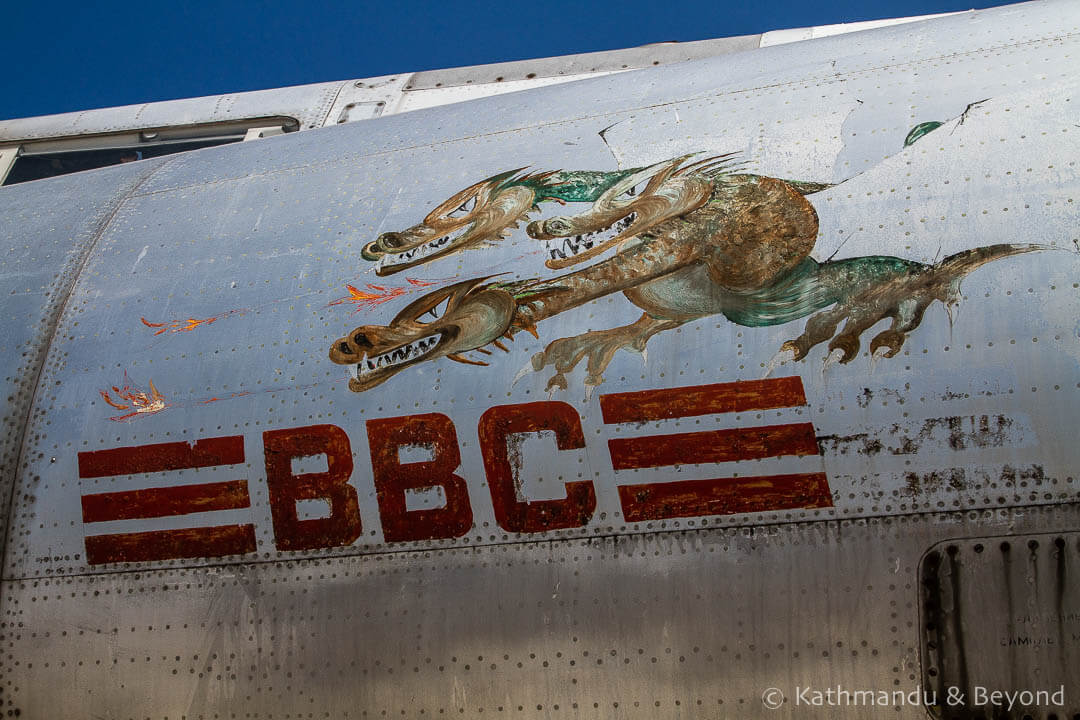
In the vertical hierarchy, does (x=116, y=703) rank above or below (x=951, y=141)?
below

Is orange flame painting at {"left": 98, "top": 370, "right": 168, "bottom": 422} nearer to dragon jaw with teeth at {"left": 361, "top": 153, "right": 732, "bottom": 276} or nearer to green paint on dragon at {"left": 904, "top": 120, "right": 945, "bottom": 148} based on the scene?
dragon jaw with teeth at {"left": 361, "top": 153, "right": 732, "bottom": 276}

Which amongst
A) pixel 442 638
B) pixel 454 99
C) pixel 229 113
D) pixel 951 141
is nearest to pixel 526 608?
pixel 442 638

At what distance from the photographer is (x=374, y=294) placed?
585cm

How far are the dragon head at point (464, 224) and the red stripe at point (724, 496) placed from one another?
1.71 m

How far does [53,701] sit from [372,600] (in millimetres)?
1944

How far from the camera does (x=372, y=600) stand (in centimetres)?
533

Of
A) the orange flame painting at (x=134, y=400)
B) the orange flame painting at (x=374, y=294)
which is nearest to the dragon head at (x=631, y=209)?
the orange flame painting at (x=374, y=294)

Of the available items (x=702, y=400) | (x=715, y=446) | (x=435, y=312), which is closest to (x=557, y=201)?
(x=435, y=312)

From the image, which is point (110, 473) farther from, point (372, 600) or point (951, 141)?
point (951, 141)

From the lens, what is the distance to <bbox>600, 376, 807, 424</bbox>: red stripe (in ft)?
16.1

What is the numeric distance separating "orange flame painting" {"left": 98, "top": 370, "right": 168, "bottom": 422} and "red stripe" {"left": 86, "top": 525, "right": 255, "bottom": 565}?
682 mm

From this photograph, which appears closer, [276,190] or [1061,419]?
[1061,419]

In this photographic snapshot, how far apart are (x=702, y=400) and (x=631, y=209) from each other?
3.88 feet
